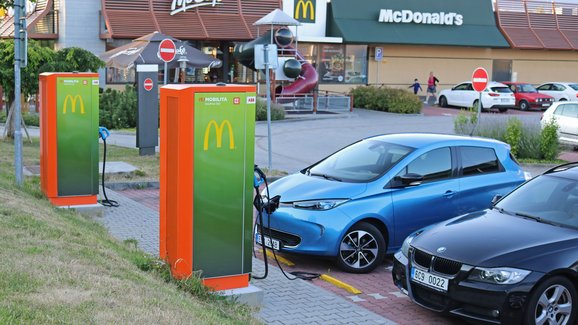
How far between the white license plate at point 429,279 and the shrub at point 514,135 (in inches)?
528

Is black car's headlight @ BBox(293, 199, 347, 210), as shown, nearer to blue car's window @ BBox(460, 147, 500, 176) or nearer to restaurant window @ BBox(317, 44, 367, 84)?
blue car's window @ BBox(460, 147, 500, 176)

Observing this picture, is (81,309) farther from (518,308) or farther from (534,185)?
(534,185)

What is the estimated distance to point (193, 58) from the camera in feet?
87.1

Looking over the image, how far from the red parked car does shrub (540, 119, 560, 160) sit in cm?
1972

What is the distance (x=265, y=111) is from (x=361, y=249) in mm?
19926

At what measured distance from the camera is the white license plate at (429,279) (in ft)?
22.0

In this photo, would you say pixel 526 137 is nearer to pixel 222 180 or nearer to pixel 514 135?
pixel 514 135

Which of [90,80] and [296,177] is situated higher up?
[90,80]

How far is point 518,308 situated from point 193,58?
21.4 metres

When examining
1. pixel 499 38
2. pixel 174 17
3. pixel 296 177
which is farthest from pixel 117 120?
pixel 499 38

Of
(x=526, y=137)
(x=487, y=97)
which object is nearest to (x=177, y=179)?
(x=526, y=137)

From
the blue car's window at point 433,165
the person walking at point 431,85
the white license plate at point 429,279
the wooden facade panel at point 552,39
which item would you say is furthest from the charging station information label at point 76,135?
the wooden facade panel at point 552,39

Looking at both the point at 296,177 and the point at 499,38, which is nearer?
the point at 296,177

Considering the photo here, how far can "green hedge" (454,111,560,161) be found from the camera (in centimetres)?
1954
